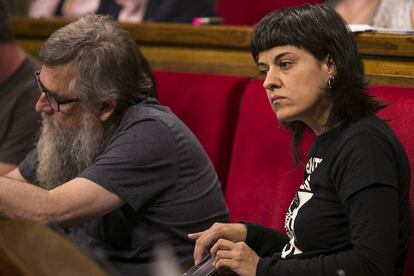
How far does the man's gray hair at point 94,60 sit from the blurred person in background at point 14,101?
21.1 inches

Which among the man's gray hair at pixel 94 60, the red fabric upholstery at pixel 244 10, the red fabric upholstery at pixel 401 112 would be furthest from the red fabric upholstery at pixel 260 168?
the red fabric upholstery at pixel 244 10

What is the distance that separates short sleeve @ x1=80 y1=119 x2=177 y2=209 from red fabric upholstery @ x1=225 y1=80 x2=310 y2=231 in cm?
27

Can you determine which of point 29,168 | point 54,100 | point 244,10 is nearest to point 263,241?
point 54,100

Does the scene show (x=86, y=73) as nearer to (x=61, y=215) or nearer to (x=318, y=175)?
(x=61, y=215)

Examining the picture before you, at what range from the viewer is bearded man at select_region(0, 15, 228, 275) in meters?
2.03

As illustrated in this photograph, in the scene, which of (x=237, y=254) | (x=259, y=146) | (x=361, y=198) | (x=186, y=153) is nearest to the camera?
(x=361, y=198)

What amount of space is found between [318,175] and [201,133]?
92cm

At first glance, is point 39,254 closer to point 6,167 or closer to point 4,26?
point 6,167

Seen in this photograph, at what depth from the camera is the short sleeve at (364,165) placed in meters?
1.54

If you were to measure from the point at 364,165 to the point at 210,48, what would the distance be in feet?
4.21

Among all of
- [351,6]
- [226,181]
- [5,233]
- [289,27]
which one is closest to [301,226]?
[289,27]

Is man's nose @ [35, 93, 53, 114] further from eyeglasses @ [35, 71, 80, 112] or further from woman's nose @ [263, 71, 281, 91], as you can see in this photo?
woman's nose @ [263, 71, 281, 91]

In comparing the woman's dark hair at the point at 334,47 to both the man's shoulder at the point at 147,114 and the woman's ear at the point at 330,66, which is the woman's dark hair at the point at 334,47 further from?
the man's shoulder at the point at 147,114

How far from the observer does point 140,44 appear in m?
2.96
